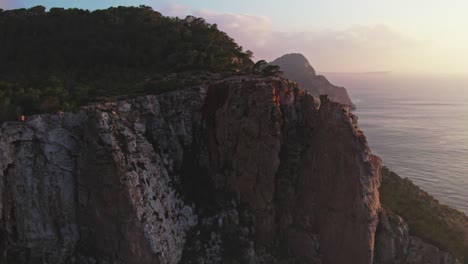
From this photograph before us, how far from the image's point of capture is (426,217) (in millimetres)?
33000

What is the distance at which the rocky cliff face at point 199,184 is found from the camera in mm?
22344

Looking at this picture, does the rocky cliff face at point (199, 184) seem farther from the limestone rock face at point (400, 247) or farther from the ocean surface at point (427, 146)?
the ocean surface at point (427, 146)

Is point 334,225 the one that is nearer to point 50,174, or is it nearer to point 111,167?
point 111,167

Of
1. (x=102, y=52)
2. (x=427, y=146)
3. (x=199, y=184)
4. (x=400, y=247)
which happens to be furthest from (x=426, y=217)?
(x=427, y=146)

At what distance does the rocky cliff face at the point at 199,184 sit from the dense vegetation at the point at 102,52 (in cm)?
397

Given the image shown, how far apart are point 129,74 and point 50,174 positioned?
44.7 feet

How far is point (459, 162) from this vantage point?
237 ft

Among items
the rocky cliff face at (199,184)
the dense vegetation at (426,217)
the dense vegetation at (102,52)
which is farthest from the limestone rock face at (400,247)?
the dense vegetation at (102,52)

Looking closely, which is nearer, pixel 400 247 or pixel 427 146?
pixel 400 247

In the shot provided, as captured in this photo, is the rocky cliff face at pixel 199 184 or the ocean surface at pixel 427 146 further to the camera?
the ocean surface at pixel 427 146

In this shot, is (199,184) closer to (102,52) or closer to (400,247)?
(400,247)

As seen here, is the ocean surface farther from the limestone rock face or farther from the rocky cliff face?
the rocky cliff face

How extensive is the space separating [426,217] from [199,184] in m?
17.5

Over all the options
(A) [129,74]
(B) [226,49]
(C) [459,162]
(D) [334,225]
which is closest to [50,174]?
(A) [129,74]
